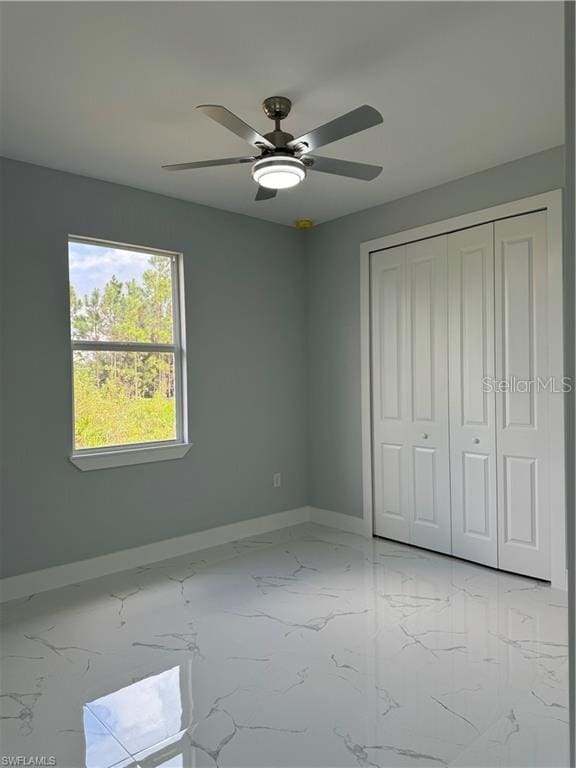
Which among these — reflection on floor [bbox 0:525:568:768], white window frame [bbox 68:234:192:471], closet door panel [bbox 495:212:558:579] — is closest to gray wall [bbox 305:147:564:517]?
closet door panel [bbox 495:212:558:579]

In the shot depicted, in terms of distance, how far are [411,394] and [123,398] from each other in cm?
209

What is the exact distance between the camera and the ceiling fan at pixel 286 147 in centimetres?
A: 209

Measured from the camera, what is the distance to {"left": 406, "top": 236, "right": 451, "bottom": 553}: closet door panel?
3.80 m

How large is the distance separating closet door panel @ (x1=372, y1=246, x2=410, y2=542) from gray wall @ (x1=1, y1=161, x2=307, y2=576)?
782mm

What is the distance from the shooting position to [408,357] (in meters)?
4.03

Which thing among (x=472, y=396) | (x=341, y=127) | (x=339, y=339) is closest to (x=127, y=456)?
(x=339, y=339)

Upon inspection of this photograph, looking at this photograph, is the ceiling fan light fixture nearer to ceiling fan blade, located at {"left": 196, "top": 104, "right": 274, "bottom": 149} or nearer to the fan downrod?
ceiling fan blade, located at {"left": 196, "top": 104, "right": 274, "bottom": 149}

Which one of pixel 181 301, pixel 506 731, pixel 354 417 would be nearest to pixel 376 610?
pixel 506 731

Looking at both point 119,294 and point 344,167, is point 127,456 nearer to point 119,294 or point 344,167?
point 119,294

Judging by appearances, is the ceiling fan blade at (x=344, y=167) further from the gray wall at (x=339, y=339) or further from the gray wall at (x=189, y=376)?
the gray wall at (x=189, y=376)

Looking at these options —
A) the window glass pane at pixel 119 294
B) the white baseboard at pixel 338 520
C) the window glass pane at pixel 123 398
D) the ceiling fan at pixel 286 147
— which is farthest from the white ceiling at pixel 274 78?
the white baseboard at pixel 338 520

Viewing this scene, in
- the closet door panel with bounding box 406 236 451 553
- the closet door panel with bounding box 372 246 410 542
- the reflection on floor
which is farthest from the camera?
the closet door panel with bounding box 372 246 410 542

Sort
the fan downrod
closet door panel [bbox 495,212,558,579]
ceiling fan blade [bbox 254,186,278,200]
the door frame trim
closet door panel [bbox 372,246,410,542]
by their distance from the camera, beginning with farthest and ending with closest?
closet door panel [bbox 372,246,410,542]
closet door panel [bbox 495,212,558,579]
the door frame trim
ceiling fan blade [bbox 254,186,278,200]
the fan downrod

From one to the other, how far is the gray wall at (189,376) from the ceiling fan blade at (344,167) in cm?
171
